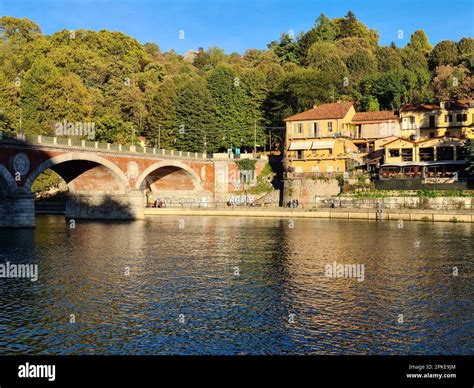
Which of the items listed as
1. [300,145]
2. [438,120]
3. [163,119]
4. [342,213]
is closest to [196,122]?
[163,119]

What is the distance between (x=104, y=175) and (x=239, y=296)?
60.0m

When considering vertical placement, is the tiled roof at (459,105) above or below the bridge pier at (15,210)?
above

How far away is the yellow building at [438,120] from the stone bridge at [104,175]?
2790cm

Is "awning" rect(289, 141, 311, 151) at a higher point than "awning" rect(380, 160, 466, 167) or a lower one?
higher

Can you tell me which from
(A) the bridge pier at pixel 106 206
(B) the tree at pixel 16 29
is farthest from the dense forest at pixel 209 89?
(A) the bridge pier at pixel 106 206

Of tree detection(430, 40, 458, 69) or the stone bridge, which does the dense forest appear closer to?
tree detection(430, 40, 458, 69)

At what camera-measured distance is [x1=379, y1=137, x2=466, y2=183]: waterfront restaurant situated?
8775 centimetres

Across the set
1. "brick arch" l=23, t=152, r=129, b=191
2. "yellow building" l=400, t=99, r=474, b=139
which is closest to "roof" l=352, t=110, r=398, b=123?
"yellow building" l=400, t=99, r=474, b=139

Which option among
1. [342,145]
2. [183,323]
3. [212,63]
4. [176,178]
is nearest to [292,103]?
[342,145]

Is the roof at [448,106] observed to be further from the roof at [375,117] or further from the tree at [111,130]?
the tree at [111,130]

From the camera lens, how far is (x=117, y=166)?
85.6 metres

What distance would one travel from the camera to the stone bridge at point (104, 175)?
223 ft

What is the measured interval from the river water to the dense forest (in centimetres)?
6174
